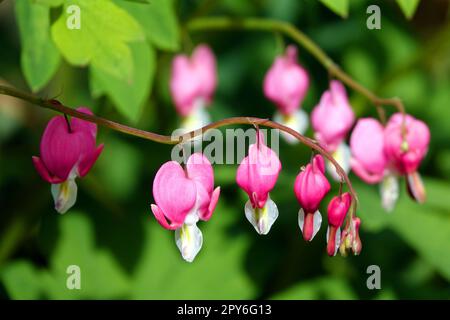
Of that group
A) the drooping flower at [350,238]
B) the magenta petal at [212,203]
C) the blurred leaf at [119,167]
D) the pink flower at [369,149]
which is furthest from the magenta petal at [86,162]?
the blurred leaf at [119,167]

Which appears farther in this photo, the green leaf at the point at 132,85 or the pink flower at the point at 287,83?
the pink flower at the point at 287,83

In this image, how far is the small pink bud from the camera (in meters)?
1.72

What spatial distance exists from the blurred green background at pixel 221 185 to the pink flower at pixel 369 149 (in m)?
0.16

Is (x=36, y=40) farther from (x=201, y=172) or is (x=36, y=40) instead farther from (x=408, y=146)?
(x=408, y=146)

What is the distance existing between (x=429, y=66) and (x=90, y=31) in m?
1.68

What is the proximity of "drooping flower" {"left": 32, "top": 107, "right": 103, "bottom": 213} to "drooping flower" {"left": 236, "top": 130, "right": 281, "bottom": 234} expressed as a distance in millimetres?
277

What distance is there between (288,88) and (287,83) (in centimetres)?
1

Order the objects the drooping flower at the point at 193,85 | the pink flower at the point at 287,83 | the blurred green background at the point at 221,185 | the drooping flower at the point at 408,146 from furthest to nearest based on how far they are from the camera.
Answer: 1. the drooping flower at the point at 193,85
2. the pink flower at the point at 287,83
3. the blurred green background at the point at 221,185
4. the drooping flower at the point at 408,146

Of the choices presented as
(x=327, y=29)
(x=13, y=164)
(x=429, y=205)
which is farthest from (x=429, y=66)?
(x=13, y=164)

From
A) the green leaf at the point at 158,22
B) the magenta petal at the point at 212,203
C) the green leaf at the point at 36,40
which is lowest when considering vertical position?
the magenta petal at the point at 212,203

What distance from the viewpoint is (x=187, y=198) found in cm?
142

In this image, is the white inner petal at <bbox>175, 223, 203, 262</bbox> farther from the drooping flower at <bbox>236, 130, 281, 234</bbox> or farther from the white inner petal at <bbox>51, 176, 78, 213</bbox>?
the white inner petal at <bbox>51, 176, 78, 213</bbox>

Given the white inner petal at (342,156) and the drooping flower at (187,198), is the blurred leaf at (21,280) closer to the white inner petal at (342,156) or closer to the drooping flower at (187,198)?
the drooping flower at (187,198)

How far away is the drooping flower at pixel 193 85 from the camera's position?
2.38 m
